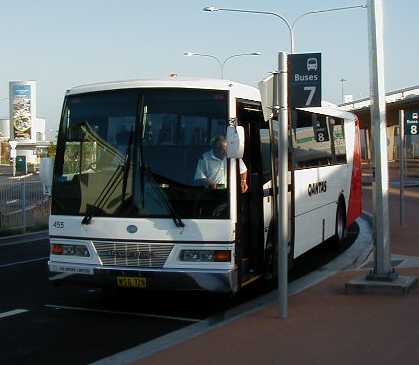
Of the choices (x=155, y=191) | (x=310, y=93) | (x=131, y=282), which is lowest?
(x=131, y=282)

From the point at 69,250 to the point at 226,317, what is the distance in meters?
2.06

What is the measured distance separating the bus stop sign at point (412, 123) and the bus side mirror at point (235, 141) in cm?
1252

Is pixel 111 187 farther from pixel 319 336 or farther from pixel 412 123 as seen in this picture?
pixel 412 123

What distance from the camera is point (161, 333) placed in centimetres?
762

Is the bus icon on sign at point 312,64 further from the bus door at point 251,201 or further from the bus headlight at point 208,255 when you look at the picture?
the bus headlight at point 208,255

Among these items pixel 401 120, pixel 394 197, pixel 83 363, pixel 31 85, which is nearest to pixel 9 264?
pixel 83 363

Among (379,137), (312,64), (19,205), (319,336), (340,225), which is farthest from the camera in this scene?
(19,205)

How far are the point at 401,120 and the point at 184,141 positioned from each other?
10231 millimetres

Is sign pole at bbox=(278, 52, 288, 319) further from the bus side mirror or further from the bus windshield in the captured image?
the bus windshield

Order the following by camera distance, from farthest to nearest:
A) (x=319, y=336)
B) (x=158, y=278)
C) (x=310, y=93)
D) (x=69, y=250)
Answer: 1. (x=310, y=93)
2. (x=69, y=250)
3. (x=158, y=278)
4. (x=319, y=336)

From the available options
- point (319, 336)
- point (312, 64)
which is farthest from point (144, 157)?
point (319, 336)

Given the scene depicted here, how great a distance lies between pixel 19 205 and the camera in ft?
62.3

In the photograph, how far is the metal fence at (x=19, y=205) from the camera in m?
18.8

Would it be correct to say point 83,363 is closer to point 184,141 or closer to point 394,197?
point 184,141
